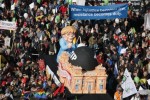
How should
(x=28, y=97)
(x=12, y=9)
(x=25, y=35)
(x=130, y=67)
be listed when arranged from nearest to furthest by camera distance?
(x=28, y=97) → (x=130, y=67) → (x=25, y=35) → (x=12, y=9)

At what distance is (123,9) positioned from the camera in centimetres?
3162

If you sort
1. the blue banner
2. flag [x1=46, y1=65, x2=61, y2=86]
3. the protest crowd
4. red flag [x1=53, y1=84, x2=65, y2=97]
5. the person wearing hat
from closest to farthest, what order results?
red flag [x1=53, y1=84, x2=65, y2=97], flag [x1=46, y1=65, x2=61, y2=86], the person wearing hat, the protest crowd, the blue banner

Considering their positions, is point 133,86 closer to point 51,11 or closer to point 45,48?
point 45,48

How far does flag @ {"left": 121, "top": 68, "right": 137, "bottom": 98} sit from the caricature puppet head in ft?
8.23

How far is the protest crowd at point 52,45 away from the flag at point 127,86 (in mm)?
218

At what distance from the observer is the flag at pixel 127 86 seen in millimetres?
25984

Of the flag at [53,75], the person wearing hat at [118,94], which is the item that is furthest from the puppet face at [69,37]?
the person wearing hat at [118,94]

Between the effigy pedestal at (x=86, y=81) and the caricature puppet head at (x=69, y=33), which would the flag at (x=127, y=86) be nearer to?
the effigy pedestal at (x=86, y=81)

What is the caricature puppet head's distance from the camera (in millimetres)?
26016

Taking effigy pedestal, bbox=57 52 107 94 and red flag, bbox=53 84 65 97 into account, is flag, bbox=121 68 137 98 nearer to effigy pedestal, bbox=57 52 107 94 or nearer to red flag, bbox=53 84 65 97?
effigy pedestal, bbox=57 52 107 94

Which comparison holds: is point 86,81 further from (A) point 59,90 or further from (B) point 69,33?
(B) point 69,33

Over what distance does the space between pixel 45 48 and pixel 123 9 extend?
436 centimetres

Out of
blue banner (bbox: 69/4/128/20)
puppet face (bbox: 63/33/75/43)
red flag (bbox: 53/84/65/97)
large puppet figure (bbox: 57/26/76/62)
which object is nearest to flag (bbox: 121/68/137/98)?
large puppet figure (bbox: 57/26/76/62)

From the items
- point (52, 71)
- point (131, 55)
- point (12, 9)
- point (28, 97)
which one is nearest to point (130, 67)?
point (131, 55)
